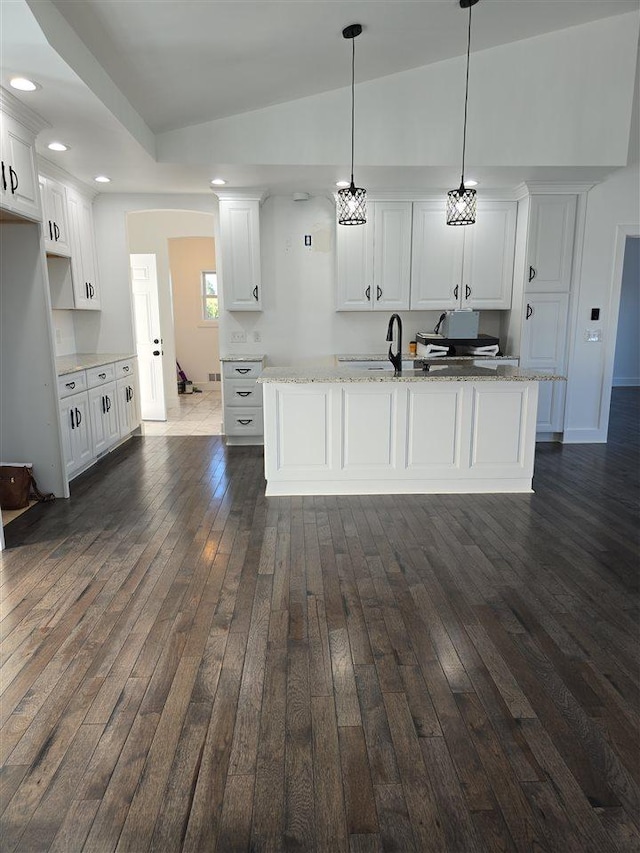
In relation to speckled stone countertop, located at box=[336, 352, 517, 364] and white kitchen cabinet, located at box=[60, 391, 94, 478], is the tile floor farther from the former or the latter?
speckled stone countertop, located at box=[336, 352, 517, 364]

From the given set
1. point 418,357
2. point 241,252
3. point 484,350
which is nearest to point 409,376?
point 418,357

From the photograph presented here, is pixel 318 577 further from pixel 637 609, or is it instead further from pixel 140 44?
pixel 140 44

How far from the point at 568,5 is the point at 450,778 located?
16.6 feet

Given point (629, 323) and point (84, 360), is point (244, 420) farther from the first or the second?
Answer: point (629, 323)

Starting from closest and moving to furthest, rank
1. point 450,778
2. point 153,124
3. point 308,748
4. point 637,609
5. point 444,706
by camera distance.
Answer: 1. point 450,778
2. point 308,748
3. point 444,706
4. point 637,609
5. point 153,124

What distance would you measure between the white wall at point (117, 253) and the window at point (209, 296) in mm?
3730

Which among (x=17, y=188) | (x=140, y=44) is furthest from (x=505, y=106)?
(x=17, y=188)

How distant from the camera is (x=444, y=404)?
4016 mm

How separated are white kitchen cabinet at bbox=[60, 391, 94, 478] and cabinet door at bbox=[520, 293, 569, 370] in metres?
4.28

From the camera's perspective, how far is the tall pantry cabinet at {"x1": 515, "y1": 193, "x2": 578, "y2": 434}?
5426 mm

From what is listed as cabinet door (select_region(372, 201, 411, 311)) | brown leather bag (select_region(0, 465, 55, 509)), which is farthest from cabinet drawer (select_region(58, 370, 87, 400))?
cabinet door (select_region(372, 201, 411, 311))

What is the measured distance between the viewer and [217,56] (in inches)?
141

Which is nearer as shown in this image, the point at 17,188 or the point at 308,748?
the point at 308,748

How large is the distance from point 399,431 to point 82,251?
3746 mm
